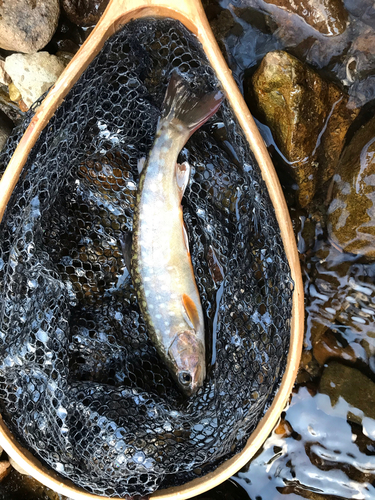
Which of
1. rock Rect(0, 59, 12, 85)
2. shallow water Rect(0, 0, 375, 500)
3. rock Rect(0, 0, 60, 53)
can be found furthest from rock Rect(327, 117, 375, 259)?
rock Rect(0, 59, 12, 85)

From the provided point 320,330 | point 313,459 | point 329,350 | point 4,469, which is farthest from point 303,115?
point 4,469

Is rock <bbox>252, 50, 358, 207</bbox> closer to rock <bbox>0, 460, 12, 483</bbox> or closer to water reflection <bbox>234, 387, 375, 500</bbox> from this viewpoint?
water reflection <bbox>234, 387, 375, 500</bbox>

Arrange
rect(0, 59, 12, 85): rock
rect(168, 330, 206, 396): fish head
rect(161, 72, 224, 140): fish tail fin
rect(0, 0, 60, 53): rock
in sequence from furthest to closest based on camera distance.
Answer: rect(0, 59, 12, 85): rock < rect(0, 0, 60, 53): rock < rect(168, 330, 206, 396): fish head < rect(161, 72, 224, 140): fish tail fin

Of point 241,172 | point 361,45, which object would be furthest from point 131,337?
point 361,45

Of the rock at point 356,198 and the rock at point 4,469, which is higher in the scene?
the rock at point 356,198

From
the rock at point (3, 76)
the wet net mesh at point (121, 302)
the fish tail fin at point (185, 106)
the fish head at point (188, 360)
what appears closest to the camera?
the wet net mesh at point (121, 302)

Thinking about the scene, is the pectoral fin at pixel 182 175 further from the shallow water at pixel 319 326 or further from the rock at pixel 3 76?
the rock at pixel 3 76

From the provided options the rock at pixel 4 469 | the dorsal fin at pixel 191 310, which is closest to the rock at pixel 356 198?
the dorsal fin at pixel 191 310
